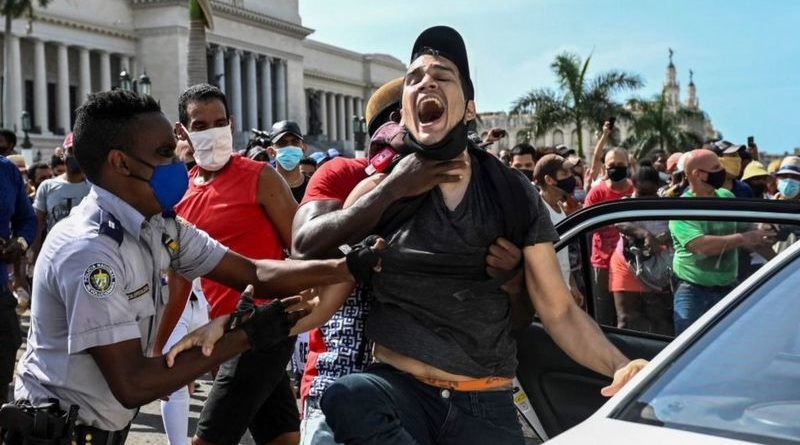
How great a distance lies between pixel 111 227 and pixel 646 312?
244cm

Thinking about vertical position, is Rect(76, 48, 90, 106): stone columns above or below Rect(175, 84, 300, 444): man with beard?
above

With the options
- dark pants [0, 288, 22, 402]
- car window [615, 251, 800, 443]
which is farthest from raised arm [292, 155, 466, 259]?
dark pants [0, 288, 22, 402]

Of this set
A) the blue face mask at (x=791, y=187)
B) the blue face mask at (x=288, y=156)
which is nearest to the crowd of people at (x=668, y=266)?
the blue face mask at (x=288, y=156)

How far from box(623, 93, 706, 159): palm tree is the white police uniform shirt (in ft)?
125

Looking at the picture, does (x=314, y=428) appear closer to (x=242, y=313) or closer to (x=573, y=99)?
(x=242, y=313)

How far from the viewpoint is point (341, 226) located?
321cm

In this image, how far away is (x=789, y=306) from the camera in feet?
8.02

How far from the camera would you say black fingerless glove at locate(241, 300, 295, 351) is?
308 cm

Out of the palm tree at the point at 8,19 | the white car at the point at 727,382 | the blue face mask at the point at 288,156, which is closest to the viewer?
the white car at the point at 727,382

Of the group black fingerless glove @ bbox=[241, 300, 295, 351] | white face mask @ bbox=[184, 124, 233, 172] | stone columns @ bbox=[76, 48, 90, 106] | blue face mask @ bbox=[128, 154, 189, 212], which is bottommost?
black fingerless glove @ bbox=[241, 300, 295, 351]

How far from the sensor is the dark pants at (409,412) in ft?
9.81

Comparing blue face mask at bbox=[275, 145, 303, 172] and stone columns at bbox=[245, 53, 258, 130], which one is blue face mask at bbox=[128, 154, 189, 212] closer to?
blue face mask at bbox=[275, 145, 303, 172]

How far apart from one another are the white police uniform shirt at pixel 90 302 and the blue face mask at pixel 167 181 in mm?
92

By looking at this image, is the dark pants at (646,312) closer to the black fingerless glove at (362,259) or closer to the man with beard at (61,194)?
the black fingerless glove at (362,259)
